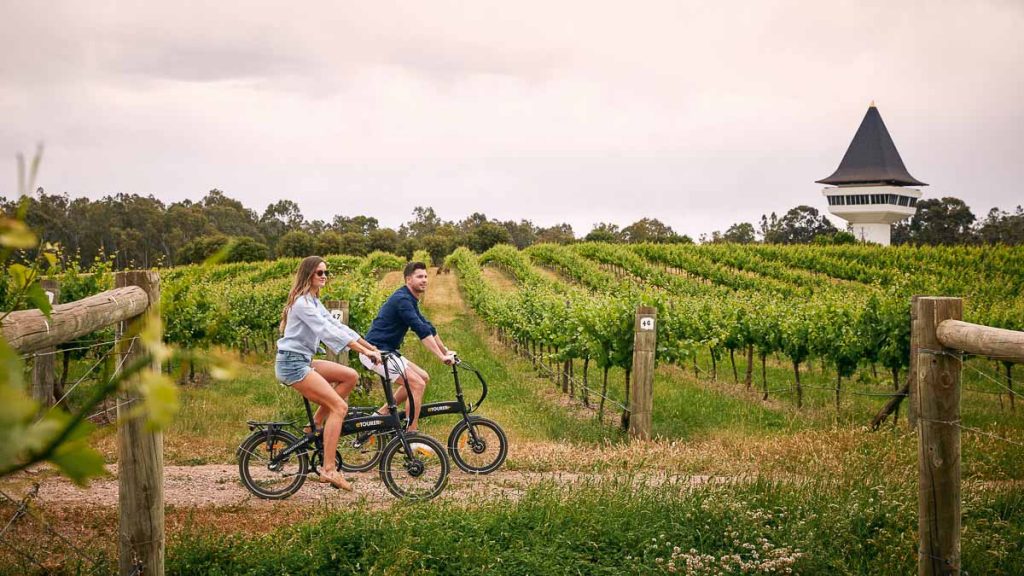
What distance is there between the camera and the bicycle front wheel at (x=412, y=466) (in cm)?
615

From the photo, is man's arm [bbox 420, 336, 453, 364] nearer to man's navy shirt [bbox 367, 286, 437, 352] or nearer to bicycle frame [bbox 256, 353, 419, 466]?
man's navy shirt [bbox 367, 286, 437, 352]

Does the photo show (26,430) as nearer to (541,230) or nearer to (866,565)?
(866,565)

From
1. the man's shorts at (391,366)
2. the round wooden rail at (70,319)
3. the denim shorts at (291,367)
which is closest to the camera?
the round wooden rail at (70,319)

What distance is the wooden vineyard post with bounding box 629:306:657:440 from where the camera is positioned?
29.2ft

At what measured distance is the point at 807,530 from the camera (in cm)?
492

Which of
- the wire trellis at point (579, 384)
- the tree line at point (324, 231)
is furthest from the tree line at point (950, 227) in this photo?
the wire trellis at point (579, 384)

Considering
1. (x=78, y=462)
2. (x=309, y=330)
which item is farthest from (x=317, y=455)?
(x=78, y=462)

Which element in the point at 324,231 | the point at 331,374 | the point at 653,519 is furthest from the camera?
the point at 324,231

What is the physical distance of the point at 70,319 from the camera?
3.15 meters

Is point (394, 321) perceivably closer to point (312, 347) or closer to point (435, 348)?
point (435, 348)

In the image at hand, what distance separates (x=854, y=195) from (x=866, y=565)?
7066 cm

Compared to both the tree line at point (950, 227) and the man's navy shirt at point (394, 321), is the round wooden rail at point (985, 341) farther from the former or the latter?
the tree line at point (950, 227)

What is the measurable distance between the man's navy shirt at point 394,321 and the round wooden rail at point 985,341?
4.18m

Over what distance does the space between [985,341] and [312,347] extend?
14.6 feet
